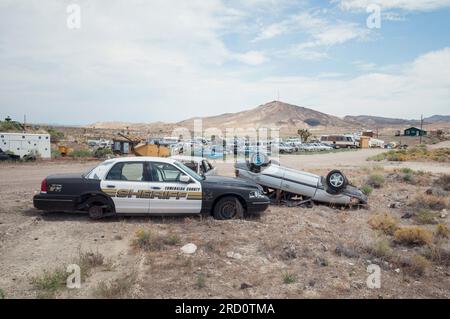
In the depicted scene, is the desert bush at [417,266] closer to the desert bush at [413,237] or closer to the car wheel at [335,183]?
the desert bush at [413,237]

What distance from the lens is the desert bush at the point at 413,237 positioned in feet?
27.4

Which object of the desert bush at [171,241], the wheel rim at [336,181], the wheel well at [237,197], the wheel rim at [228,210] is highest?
the wheel rim at [336,181]

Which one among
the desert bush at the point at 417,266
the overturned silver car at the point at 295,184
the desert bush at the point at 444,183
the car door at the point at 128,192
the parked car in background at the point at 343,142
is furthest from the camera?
the parked car in background at the point at 343,142

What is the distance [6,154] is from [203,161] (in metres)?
17.9

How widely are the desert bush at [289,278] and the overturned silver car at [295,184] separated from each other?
553 cm

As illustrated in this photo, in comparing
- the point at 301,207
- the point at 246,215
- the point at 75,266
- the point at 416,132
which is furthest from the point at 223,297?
the point at 416,132

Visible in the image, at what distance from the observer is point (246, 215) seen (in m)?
9.23

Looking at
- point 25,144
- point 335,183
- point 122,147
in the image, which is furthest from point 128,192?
point 122,147

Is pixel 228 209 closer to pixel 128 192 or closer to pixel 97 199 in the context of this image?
pixel 128 192

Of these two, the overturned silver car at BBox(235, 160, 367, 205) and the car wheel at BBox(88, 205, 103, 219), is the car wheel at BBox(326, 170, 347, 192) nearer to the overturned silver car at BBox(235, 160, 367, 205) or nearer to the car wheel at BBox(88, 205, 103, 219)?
the overturned silver car at BBox(235, 160, 367, 205)

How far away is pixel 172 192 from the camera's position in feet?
28.3

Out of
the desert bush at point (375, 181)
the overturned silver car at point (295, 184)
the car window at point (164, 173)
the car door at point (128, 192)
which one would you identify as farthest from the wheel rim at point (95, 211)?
the desert bush at point (375, 181)

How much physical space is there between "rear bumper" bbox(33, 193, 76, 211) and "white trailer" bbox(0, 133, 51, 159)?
19.6m
